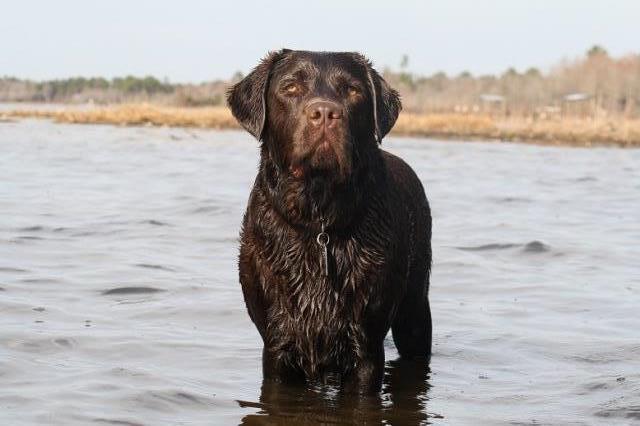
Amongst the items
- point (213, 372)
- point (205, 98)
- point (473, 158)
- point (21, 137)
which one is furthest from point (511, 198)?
point (205, 98)

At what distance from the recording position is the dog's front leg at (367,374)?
655cm

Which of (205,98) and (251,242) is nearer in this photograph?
(251,242)

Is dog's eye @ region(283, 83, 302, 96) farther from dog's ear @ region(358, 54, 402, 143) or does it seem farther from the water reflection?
the water reflection

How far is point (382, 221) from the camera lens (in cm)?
662

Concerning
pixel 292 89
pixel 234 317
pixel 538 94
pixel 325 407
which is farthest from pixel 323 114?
pixel 538 94

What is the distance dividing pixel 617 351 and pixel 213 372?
123 inches

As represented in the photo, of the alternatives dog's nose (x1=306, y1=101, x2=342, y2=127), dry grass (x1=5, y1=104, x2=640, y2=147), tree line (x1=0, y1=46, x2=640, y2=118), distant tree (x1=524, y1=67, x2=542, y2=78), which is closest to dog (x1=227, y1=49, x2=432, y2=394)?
dog's nose (x1=306, y1=101, x2=342, y2=127)

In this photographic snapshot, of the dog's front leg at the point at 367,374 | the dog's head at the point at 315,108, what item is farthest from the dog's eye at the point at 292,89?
the dog's front leg at the point at 367,374

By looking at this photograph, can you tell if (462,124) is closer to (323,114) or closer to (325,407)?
(325,407)

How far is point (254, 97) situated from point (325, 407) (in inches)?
71.5

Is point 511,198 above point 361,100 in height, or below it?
below

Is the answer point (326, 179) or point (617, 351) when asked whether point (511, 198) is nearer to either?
point (617, 351)

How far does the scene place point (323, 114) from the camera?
6.02m

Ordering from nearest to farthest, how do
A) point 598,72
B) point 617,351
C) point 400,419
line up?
point 400,419 < point 617,351 < point 598,72
